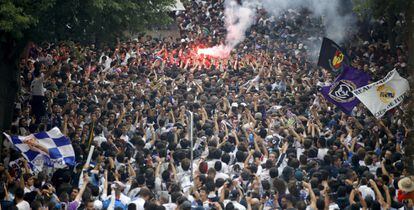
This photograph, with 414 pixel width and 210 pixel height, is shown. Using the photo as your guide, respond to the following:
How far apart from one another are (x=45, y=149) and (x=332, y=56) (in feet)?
23.0

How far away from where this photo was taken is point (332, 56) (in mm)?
16812

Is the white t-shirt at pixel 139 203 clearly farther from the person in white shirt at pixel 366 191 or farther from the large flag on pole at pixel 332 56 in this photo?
the large flag on pole at pixel 332 56

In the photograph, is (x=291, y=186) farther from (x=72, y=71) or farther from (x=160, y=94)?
(x=72, y=71)

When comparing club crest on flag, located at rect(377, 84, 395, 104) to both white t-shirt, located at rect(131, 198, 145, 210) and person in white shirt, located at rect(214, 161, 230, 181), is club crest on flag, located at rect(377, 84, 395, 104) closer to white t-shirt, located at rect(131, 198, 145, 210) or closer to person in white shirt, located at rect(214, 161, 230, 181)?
person in white shirt, located at rect(214, 161, 230, 181)

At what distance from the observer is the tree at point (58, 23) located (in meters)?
14.7

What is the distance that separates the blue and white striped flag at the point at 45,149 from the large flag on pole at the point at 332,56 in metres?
6.52

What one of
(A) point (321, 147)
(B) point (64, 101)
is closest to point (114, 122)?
(B) point (64, 101)

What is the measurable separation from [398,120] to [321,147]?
140 inches

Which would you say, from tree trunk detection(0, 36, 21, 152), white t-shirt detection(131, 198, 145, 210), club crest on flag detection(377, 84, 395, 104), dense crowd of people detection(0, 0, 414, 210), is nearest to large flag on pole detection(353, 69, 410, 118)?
club crest on flag detection(377, 84, 395, 104)

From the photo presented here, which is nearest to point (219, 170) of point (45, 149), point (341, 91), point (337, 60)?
point (45, 149)

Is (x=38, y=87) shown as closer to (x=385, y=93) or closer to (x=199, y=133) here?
(x=199, y=133)

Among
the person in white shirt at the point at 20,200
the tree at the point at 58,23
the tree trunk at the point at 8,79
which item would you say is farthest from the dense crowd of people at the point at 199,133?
the tree at the point at 58,23

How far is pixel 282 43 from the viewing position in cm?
2914

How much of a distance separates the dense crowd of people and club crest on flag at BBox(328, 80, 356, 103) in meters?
0.68
